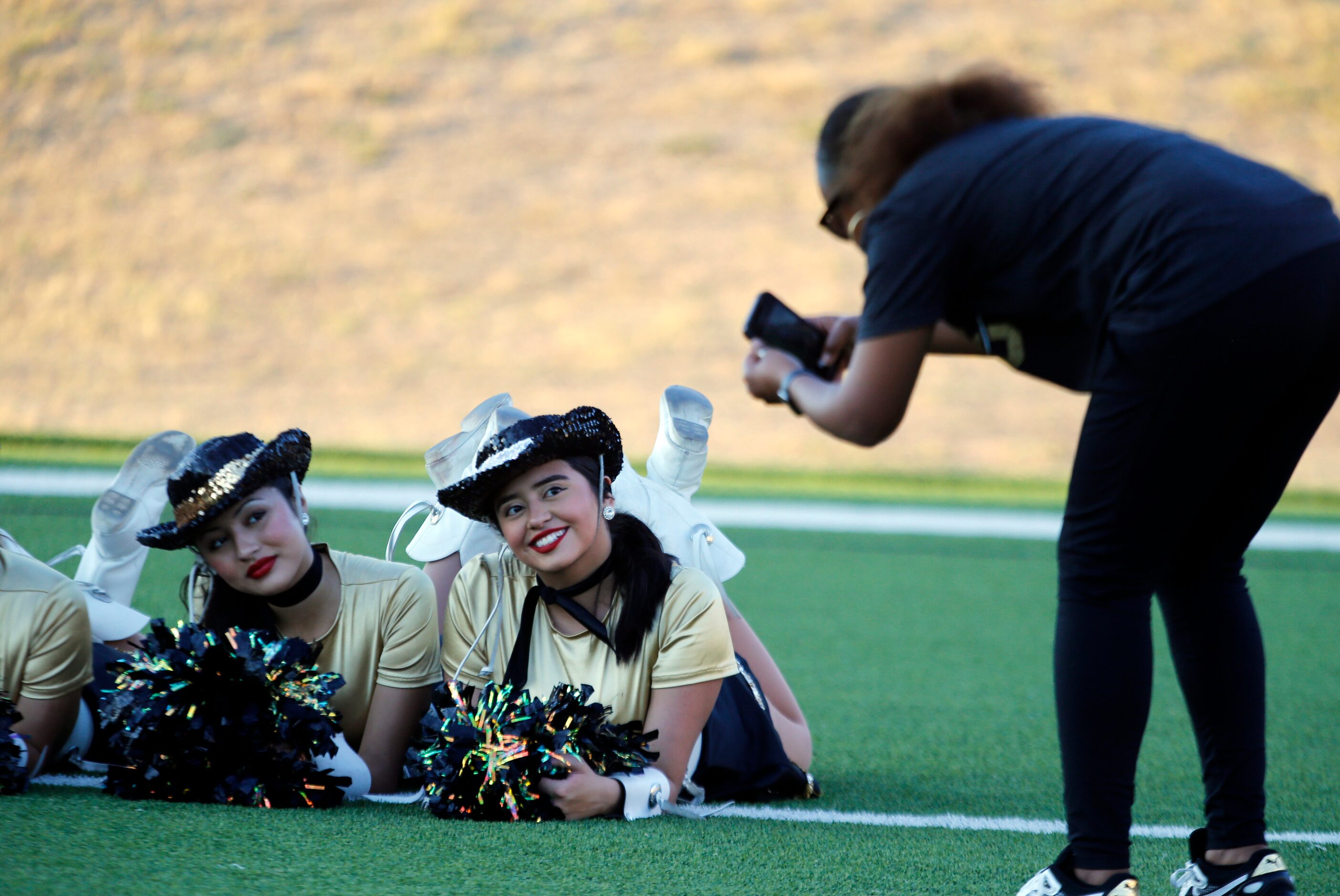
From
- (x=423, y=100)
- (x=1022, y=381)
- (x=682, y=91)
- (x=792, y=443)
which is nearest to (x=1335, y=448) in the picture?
(x=1022, y=381)

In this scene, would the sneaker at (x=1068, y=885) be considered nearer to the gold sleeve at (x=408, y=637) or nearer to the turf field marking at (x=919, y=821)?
the turf field marking at (x=919, y=821)

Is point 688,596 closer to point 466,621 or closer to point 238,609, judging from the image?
point 466,621

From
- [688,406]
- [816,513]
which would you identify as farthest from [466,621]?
[816,513]

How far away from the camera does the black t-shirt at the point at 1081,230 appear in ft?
5.89

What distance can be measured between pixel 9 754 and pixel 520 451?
115 centimetres

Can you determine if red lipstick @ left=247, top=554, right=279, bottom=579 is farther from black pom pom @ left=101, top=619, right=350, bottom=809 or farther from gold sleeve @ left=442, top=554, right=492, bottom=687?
gold sleeve @ left=442, top=554, right=492, bottom=687

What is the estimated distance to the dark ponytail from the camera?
278 cm

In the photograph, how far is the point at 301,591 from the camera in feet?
9.45

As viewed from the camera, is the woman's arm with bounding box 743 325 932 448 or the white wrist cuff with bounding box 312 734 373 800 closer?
the woman's arm with bounding box 743 325 932 448

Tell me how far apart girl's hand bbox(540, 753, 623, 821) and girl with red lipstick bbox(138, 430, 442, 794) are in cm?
46

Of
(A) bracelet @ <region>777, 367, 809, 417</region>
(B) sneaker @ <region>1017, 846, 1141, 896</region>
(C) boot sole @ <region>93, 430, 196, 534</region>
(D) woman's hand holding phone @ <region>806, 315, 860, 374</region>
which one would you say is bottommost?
(B) sneaker @ <region>1017, 846, 1141, 896</region>

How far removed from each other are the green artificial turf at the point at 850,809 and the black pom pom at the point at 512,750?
60mm

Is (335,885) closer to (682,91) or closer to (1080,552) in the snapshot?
(1080,552)

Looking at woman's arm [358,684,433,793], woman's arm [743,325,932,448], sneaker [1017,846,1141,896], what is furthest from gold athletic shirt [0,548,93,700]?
sneaker [1017,846,1141,896]
